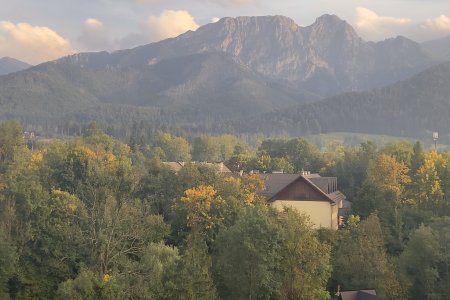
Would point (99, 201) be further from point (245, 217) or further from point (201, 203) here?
point (245, 217)

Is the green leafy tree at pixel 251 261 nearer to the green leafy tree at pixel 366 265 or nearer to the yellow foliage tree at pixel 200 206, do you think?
the yellow foliage tree at pixel 200 206

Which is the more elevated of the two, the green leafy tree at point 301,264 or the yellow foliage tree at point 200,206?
the yellow foliage tree at point 200,206

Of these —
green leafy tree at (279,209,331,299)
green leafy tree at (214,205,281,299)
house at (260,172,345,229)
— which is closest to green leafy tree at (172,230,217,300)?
green leafy tree at (214,205,281,299)

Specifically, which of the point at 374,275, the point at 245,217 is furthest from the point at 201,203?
the point at 374,275

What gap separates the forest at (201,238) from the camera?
42.0m

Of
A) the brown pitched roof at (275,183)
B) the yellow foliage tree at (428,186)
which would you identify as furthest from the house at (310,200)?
the yellow foliage tree at (428,186)

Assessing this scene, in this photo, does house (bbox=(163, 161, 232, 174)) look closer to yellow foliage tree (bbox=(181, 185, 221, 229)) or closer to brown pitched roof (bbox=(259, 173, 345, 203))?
brown pitched roof (bbox=(259, 173, 345, 203))

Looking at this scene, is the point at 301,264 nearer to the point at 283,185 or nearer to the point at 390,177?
the point at 283,185

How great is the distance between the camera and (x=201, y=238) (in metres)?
48.3

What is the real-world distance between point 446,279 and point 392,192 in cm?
1548

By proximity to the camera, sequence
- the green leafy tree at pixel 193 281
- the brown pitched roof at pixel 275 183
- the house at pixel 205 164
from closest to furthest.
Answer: the green leafy tree at pixel 193 281
the house at pixel 205 164
the brown pitched roof at pixel 275 183

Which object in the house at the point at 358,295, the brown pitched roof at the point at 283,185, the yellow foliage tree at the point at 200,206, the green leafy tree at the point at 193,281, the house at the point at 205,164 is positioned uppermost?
the house at the point at 205,164

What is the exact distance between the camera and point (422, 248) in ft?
168

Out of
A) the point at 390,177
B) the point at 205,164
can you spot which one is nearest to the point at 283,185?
the point at 205,164
